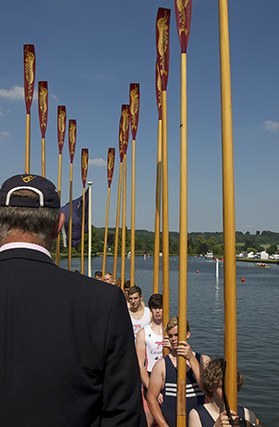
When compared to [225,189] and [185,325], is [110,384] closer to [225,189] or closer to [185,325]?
[225,189]

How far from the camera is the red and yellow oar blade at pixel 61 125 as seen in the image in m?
13.1

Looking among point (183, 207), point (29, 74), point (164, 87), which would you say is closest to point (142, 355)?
point (183, 207)

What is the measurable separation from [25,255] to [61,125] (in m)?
11.9

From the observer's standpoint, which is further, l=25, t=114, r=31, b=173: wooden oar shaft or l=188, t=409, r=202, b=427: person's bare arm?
l=25, t=114, r=31, b=173: wooden oar shaft

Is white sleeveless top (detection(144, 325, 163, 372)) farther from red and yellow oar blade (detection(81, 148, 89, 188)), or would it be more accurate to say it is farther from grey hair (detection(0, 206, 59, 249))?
red and yellow oar blade (detection(81, 148, 89, 188))

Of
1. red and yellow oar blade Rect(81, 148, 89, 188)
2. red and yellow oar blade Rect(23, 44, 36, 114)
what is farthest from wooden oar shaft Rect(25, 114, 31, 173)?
red and yellow oar blade Rect(81, 148, 89, 188)

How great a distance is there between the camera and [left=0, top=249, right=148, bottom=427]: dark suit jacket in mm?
1569

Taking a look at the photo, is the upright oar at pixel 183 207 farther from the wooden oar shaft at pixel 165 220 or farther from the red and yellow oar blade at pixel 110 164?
the red and yellow oar blade at pixel 110 164

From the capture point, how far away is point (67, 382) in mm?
1590

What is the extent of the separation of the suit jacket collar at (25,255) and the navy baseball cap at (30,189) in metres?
0.15

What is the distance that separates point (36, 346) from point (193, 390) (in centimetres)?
349

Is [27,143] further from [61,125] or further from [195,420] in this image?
[195,420]

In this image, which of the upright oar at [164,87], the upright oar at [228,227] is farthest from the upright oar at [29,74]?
the upright oar at [228,227]

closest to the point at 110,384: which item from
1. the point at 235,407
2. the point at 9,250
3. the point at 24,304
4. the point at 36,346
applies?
the point at 36,346
